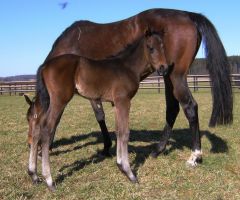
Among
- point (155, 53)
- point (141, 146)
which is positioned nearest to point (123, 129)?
point (155, 53)

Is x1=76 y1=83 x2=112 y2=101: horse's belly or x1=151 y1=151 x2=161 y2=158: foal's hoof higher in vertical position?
x1=76 y1=83 x2=112 y2=101: horse's belly

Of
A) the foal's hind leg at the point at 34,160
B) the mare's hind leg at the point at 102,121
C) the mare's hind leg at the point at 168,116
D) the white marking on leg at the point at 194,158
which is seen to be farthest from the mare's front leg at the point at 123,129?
the mare's hind leg at the point at 102,121

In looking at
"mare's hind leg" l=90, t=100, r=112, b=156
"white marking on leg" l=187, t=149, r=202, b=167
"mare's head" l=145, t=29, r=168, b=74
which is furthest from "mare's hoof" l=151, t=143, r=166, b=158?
"mare's head" l=145, t=29, r=168, b=74

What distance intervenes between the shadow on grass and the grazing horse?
1.88ft

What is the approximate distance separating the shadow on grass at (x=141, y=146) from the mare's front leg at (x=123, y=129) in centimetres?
54

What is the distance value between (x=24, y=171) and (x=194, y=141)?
2.35 m

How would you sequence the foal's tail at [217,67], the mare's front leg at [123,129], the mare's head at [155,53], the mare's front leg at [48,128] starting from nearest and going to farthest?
the mare's front leg at [48,128] < the mare's front leg at [123,129] < the mare's head at [155,53] < the foal's tail at [217,67]

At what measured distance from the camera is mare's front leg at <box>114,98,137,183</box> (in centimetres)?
437

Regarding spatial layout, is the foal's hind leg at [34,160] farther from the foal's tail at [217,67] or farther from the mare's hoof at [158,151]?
the foal's tail at [217,67]

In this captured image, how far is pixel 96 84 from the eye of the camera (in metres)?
4.42

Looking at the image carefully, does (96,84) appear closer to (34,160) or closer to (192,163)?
(34,160)

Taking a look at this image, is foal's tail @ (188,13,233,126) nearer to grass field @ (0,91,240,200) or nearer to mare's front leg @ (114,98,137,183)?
grass field @ (0,91,240,200)

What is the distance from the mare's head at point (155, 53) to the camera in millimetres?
4602

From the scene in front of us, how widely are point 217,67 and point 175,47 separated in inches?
28.0
